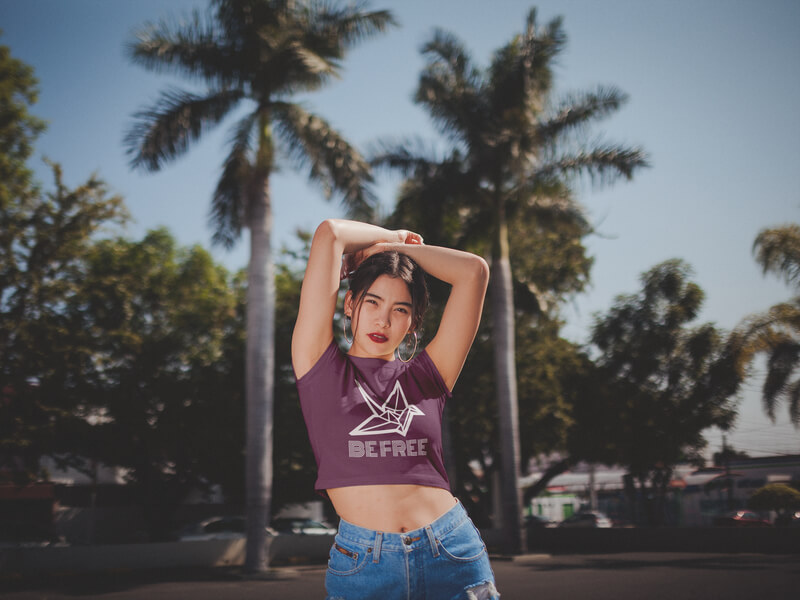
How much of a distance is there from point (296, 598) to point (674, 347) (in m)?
18.9

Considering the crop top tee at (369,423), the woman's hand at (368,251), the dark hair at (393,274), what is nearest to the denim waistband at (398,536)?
the crop top tee at (369,423)

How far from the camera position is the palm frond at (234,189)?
15609mm

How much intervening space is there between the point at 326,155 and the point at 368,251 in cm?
1436

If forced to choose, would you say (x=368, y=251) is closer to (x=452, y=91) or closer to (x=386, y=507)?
(x=386, y=507)

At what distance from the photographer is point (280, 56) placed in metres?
15.5

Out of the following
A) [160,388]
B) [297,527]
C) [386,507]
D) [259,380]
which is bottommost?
[297,527]

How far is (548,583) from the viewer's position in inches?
479

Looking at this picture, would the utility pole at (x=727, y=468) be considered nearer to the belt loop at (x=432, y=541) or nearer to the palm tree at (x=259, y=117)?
the palm tree at (x=259, y=117)

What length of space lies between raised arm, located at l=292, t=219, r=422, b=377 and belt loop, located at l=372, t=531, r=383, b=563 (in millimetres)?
493

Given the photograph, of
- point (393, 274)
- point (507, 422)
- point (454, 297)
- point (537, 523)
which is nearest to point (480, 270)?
point (454, 297)

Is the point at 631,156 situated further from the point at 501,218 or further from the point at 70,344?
the point at 70,344

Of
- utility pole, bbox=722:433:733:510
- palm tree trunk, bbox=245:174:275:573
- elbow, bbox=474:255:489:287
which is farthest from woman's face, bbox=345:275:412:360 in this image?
utility pole, bbox=722:433:733:510

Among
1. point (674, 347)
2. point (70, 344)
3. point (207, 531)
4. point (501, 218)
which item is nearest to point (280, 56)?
point (501, 218)

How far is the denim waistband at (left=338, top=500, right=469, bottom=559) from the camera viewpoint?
1789mm
